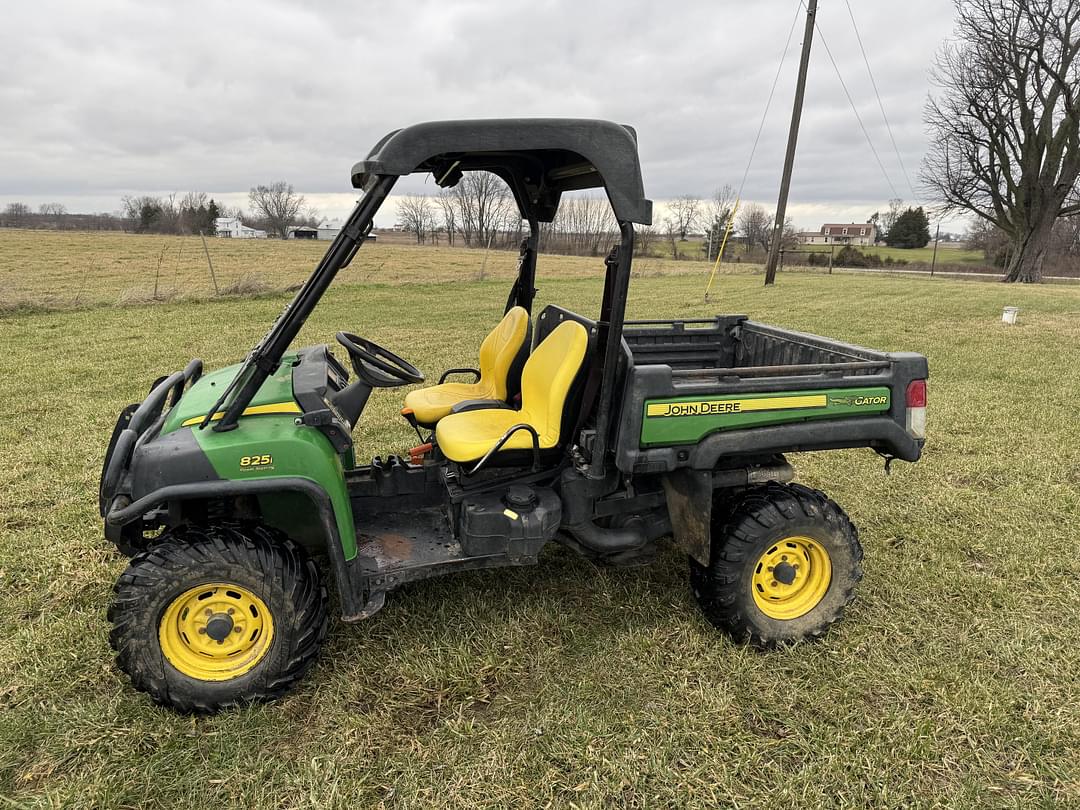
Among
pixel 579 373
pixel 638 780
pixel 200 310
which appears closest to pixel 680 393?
pixel 579 373

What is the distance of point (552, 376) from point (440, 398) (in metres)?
0.91

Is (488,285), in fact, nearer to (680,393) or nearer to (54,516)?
(54,516)

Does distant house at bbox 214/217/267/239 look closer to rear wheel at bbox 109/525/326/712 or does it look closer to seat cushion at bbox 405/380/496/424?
seat cushion at bbox 405/380/496/424

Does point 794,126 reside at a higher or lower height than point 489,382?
higher

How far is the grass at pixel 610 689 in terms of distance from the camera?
6.88 feet

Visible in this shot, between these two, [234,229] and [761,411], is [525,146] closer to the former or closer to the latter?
[761,411]

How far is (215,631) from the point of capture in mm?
2318

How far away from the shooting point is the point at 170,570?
2.25 m

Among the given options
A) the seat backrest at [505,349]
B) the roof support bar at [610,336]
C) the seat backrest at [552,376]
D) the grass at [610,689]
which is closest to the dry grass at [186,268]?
the seat backrest at [505,349]

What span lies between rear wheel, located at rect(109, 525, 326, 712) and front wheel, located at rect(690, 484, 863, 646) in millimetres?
1556

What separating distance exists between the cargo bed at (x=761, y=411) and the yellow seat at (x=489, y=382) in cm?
112

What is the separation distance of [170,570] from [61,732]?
0.66 m

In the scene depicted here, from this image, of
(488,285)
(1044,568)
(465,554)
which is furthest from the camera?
(488,285)

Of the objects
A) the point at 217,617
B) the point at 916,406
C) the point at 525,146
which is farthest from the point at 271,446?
the point at 916,406
